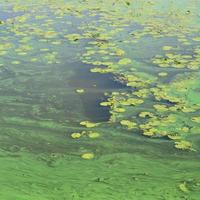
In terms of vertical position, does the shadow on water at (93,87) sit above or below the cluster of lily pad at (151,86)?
below

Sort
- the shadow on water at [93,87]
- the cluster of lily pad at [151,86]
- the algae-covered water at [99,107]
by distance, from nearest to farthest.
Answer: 1. the algae-covered water at [99,107]
2. the cluster of lily pad at [151,86]
3. the shadow on water at [93,87]

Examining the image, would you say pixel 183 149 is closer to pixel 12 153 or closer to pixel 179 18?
pixel 12 153

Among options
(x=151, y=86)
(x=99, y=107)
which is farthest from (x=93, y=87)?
(x=151, y=86)

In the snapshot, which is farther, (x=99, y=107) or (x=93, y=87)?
(x=93, y=87)

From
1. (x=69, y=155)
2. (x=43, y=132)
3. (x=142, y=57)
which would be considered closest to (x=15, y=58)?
(x=142, y=57)

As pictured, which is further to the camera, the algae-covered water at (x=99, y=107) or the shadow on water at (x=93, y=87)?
the shadow on water at (x=93, y=87)

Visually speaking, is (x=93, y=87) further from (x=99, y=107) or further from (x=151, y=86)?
(x=151, y=86)
